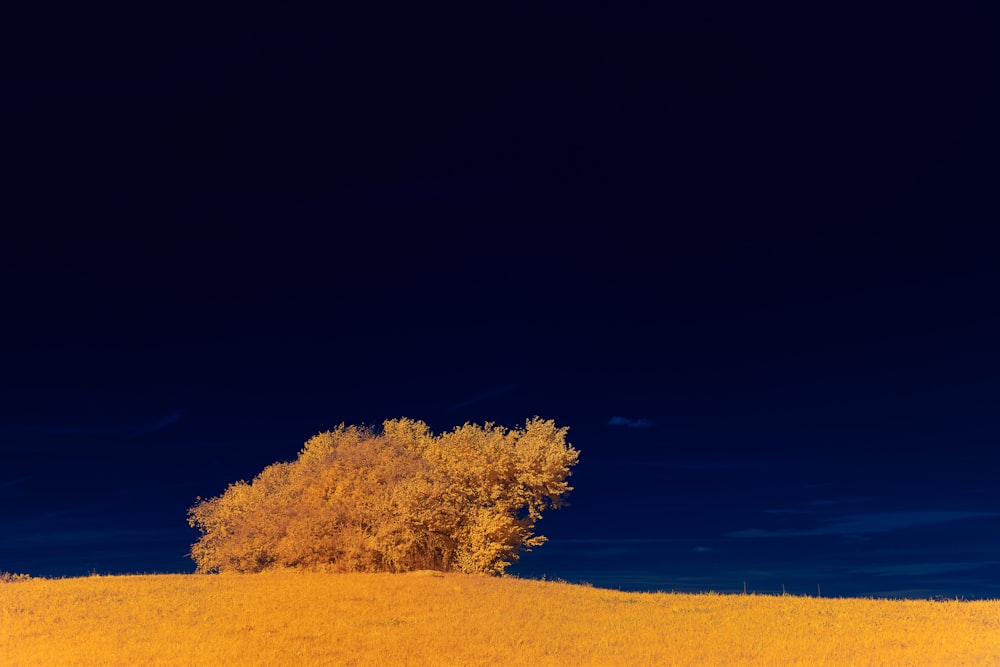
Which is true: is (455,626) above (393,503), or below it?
below

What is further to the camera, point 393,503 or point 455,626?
point 393,503

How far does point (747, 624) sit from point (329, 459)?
24.9m

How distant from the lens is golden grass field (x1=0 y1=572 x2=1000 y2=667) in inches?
990

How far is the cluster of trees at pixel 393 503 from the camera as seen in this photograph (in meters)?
45.8

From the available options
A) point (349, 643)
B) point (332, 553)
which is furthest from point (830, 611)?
point (332, 553)

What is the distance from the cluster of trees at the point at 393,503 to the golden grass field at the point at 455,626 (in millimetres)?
6287

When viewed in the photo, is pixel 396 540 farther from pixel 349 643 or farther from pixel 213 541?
pixel 349 643

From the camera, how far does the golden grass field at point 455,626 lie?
25141 millimetres

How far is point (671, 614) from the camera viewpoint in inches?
1278

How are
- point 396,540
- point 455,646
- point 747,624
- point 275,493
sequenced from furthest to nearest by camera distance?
point 275,493, point 396,540, point 747,624, point 455,646

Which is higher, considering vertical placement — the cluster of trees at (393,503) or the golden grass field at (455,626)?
the cluster of trees at (393,503)

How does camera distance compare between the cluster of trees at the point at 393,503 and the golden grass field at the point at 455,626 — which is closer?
the golden grass field at the point at 455,626

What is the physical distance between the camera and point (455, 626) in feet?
94.8

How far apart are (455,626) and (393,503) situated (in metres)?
17.4
